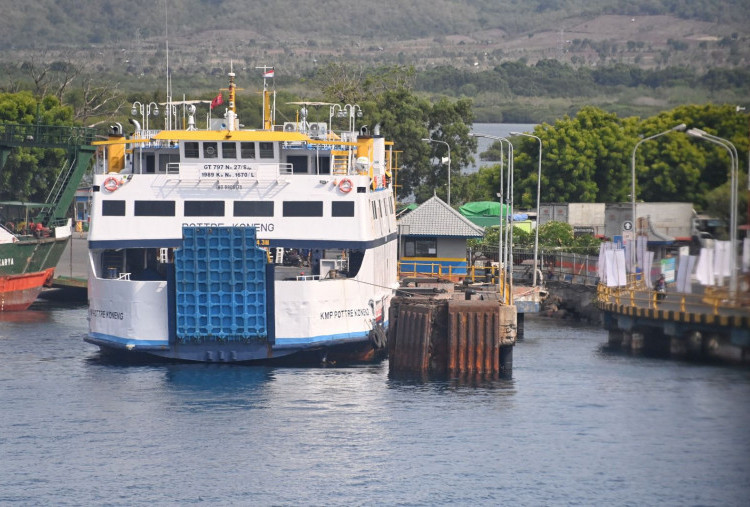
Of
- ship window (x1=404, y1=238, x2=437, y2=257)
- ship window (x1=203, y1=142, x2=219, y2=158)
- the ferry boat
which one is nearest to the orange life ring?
the ferry boat

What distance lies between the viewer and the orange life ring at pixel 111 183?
4841 centimetres

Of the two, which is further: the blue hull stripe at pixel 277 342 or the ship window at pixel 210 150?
the ship window at pixel 210 150

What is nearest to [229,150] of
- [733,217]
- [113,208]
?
[113,208]

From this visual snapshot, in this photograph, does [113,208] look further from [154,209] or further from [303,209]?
[303,209]

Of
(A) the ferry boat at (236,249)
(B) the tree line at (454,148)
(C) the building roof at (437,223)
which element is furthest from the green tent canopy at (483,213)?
(A) the ferry boat at (236,249)

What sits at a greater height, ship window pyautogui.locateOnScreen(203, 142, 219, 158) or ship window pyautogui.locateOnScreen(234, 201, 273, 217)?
ship window pyautogui.locateOnScreen(203, 142, 219, 158)

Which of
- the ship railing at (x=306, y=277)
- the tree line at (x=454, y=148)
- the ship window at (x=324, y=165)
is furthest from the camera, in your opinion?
the tree line at (x=454, y=148)

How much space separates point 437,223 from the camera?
206 ft

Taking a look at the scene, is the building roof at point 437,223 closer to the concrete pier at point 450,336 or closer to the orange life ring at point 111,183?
the concrete pier at point 450,336

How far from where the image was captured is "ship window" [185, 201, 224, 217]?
4788 cm

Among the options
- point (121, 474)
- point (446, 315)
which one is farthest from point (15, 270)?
point (121, 474)

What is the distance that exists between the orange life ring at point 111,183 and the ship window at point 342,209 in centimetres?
847

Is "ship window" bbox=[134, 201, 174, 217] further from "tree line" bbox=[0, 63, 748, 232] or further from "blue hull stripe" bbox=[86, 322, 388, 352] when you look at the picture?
"tree line" bbox=[0, 63, 748, 232]

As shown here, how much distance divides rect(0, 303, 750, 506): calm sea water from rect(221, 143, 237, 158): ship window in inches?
351
